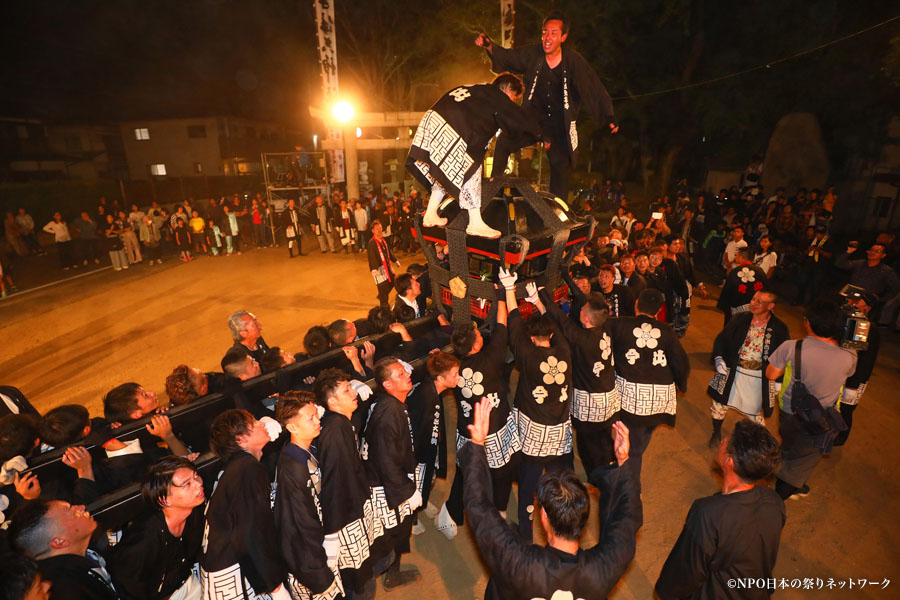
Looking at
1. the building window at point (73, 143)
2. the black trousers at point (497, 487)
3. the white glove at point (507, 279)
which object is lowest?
the black trousers at point (497, 487)

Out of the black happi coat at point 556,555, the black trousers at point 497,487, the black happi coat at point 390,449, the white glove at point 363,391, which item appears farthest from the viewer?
the black trousers at point 497,487

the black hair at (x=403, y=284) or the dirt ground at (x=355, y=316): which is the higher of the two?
the black hair at (x=403, y=284)

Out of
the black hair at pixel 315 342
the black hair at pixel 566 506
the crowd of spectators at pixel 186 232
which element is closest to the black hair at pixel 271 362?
the black hair at pixel 315 342

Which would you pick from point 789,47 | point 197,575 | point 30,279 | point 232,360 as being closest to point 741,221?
point 789,47

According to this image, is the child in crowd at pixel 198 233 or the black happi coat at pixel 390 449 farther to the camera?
the child in crowd at pixel 198 233

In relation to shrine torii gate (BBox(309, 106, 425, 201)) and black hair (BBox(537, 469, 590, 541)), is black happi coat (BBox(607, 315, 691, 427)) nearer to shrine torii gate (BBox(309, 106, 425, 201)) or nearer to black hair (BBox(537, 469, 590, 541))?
black hair (BBox(537, 469, 590, 541))

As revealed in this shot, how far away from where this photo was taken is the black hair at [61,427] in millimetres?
3439

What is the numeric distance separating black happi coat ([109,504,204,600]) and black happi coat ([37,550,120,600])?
137 millimetres

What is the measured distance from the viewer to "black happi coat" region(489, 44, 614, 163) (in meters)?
5.09

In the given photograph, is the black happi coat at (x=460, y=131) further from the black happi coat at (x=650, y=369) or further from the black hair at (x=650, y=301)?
the black happi coat at (x=650, y=369)

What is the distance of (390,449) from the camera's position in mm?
3516

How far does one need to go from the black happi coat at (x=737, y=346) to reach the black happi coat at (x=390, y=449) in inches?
150

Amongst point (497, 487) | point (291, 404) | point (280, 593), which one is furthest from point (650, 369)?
point (280, 593)

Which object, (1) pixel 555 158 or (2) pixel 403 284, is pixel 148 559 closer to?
(2) pixel 403 284
